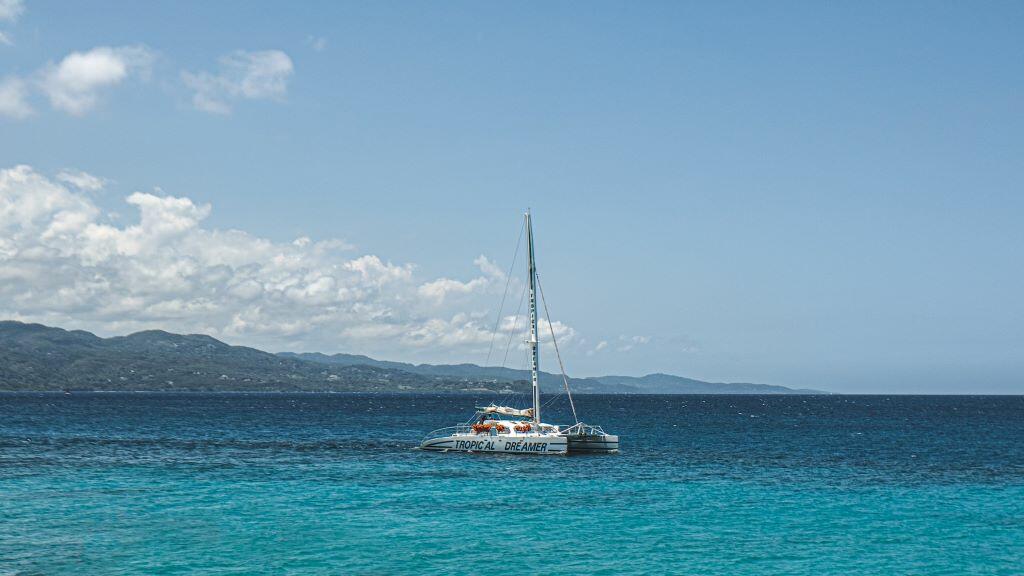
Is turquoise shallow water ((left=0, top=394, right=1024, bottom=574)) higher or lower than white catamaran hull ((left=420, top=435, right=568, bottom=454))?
lower

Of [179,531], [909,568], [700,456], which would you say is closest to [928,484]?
[700,456]

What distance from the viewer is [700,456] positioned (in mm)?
86625

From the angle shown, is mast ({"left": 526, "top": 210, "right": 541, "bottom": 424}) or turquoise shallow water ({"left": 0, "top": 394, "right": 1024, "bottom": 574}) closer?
turquoise shallow water ({"left": 0, "top": 394, "right": 1024, "bottom": 574})

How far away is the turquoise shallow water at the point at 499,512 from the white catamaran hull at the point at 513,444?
1.72 metres

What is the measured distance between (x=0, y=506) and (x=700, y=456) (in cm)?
6107

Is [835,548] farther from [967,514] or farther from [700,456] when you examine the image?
[700,456]

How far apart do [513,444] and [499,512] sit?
34020 millimetres

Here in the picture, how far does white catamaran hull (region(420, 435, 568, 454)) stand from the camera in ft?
274

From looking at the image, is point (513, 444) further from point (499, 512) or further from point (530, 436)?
point (499, 512)

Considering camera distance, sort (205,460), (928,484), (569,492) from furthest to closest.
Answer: (205,460) < (928,484) < (569,492)

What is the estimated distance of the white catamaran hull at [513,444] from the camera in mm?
83500

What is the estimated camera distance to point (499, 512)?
165ft

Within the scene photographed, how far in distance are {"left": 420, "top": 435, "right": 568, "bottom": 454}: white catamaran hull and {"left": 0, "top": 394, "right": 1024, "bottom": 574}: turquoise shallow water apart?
1.72 metres

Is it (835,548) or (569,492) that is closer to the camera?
(835,548)
